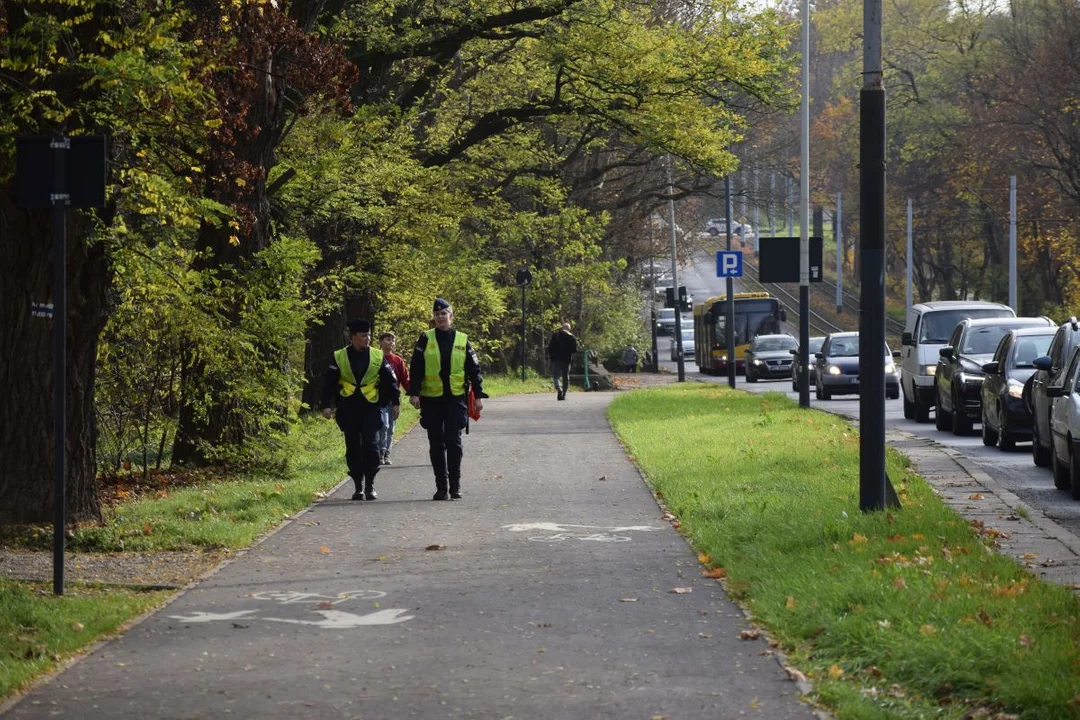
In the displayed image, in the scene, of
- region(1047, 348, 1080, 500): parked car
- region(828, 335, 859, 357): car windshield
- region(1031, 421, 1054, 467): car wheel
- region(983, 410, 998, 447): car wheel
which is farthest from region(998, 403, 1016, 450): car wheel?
region(828, 335, 859, 357): car windshield

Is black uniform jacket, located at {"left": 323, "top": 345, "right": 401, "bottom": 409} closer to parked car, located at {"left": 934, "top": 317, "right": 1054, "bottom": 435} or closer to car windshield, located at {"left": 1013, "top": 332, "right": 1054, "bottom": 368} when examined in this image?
car windshield, located at {"left": 1013, "top": 332, "right": 1054, "bottom": 368}

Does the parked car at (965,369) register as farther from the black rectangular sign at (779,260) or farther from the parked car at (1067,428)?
the parked car at (1067,428)

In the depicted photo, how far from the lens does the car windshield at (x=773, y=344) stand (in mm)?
56812

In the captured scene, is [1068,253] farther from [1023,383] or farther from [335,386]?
[335,386]

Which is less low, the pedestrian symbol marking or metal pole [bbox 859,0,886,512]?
metal pole [bbox 859,0,886,512]

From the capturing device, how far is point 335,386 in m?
17.4

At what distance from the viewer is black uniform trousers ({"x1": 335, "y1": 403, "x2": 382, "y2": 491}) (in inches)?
664

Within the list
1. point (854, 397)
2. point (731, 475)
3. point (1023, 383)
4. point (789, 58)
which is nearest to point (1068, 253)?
point (854, 397)

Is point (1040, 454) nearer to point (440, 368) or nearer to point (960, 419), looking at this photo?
point (960, 419)

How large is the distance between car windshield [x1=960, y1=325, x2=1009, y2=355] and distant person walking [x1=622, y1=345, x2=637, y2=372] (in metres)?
41.4

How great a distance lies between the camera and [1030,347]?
23281 millimetres

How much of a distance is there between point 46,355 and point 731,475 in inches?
293

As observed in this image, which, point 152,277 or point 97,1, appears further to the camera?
point 152,277

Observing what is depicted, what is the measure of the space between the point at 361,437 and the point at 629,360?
2177 inches
